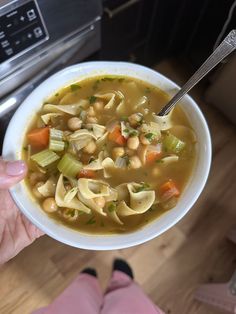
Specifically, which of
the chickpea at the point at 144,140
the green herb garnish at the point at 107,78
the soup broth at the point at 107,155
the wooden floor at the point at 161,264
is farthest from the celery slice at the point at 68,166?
the wooden floor at the point at 161,264

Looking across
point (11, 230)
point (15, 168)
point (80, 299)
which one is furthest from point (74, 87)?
point (80, 299)

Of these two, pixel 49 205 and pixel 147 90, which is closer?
pixel 49 205

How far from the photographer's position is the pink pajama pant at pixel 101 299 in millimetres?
1799

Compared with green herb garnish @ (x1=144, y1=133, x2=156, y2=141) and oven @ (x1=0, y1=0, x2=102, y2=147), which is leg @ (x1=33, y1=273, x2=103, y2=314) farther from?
green herb garnish @ (x1=144, y1=133, x2=156, y2=141)

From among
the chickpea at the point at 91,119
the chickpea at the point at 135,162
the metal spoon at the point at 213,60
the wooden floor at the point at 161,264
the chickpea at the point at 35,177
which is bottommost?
the wooden floor at the point at 161,264

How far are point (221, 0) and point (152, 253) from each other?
4.63 ft

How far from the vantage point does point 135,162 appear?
3.97ft

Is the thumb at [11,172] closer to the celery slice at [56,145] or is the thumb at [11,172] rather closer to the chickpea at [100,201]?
the celery slice at [56,145]

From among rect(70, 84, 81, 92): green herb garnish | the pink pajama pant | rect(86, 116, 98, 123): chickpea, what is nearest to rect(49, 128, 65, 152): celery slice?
rect(86, 116, 98, 123): chickpea

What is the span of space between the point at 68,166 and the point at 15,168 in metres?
0.16

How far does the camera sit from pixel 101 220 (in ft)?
3.80

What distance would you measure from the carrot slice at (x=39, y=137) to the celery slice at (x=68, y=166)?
0.35ft

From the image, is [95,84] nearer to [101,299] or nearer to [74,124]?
[74,124]

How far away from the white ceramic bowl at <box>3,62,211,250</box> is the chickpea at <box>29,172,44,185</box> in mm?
30
